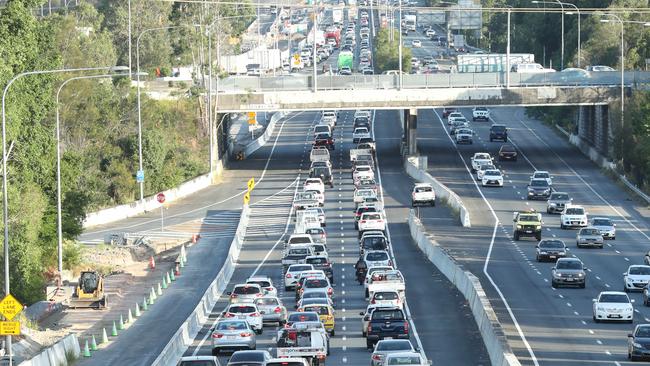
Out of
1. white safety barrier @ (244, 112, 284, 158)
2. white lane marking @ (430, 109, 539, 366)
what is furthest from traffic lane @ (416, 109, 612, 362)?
white safety barrier @ (244, 112, 284, 158)

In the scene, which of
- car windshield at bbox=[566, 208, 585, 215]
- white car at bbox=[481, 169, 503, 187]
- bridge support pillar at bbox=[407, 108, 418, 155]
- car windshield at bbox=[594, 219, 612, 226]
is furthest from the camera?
bridge support pillar at bbox=[407, 108, 418, 155]

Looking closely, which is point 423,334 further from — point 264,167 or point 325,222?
point 264,167

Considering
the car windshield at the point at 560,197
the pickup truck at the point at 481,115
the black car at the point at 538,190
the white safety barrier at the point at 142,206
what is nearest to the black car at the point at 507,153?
the black car at the point at 538,190

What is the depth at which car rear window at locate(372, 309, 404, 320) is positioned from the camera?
49.8m

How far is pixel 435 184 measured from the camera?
103 metres

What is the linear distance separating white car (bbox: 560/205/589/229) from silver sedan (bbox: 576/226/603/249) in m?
6.58

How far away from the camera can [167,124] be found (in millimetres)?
125812

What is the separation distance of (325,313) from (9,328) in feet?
48.5

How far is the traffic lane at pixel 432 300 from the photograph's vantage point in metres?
49.4

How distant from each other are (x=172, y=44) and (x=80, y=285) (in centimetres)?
10183

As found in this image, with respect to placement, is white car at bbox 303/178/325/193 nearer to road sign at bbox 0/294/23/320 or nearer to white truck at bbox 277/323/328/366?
white truck at bbox 277/323/328/366

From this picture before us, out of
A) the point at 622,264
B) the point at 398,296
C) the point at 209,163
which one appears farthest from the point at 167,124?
the point at 398,296

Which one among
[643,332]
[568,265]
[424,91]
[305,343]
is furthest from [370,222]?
[643,332]

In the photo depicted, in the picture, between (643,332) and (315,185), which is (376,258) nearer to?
(643,332)
